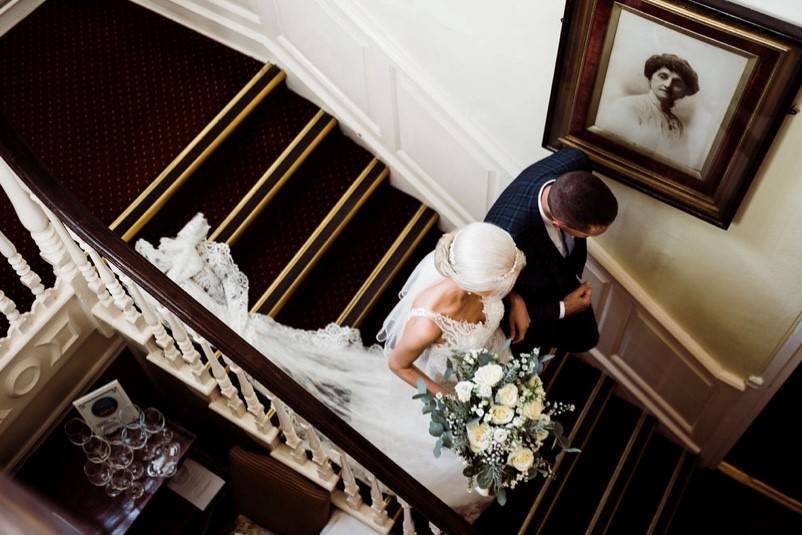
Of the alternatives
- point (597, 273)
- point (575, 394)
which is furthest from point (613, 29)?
point (575, 394)

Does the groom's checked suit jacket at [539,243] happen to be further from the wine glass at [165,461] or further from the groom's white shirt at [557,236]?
the wine glass at [165,461]

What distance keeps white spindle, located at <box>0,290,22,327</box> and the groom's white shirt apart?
2320 millimetres

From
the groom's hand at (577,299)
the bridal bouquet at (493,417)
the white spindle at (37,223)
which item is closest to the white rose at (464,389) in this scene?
the bridal bouquet at (493,417)

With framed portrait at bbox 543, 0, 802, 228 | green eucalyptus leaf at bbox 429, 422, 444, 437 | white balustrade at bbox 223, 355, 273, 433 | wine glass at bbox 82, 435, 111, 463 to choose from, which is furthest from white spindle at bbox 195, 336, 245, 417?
framed portrait at bbox 543, 0, 802, 228

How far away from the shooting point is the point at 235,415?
411 centimetres

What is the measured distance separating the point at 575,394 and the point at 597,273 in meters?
0.89

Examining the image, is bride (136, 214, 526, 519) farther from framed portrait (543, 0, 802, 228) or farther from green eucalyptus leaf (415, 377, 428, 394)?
framed portrait (543, 0, 802, 228)

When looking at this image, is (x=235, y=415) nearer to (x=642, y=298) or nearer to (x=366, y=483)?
(x=366, y=483)

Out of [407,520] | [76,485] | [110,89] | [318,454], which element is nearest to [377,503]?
[407,520]

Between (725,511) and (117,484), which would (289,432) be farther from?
(725,511)

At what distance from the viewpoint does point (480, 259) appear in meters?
3.17

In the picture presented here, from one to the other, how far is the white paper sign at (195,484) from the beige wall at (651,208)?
8.09 ft

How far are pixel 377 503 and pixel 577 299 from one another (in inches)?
52.4

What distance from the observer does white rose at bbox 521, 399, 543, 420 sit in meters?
3.15
